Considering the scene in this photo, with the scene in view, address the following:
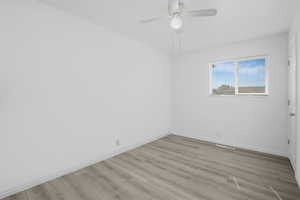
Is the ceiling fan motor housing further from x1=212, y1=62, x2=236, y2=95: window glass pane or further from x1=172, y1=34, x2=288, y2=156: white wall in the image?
x1=212, y1=62, x2=236, y2=95: window glass pane

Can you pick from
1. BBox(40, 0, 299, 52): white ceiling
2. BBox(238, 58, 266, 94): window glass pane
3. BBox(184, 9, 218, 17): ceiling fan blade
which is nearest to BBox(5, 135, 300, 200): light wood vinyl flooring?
BBox(238, 58, 266, 94): window glass pane

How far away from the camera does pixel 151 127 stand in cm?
365

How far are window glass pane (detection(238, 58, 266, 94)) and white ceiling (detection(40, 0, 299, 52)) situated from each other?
60 cm

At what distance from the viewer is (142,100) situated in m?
3.37

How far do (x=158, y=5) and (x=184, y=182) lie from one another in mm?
2604

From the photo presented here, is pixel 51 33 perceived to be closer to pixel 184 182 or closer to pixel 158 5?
pixel 158 5

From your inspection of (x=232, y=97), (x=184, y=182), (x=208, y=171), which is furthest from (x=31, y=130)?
(x=232, y=97)

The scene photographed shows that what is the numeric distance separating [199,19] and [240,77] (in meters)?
1.92

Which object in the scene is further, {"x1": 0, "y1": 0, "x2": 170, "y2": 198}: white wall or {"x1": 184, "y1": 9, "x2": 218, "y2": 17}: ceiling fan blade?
{"x1": 0, "y1": 0, "x2": 170, "y2": 198}: white wall

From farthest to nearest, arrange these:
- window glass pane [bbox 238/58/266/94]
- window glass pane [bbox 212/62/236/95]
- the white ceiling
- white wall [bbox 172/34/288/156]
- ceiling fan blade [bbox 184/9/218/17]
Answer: window glass pane [bbox 212/62/236/95] < window glass pane [bbox 238/58/266/94] < white wall [bbox 172/34/288/156] < the white ceiling < ceiling fan blade [bbox 184/9/218/17]

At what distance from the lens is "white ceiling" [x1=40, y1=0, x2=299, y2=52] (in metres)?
1.85

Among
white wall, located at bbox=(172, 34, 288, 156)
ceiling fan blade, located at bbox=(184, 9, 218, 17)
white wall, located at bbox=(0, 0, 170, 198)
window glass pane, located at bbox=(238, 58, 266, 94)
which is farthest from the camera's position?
window glass pane, located at bbox=(238, 58, 266, 94)

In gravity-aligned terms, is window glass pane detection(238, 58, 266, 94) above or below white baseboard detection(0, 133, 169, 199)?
above

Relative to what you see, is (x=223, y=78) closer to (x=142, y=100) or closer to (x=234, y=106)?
(x=234, y=106)
